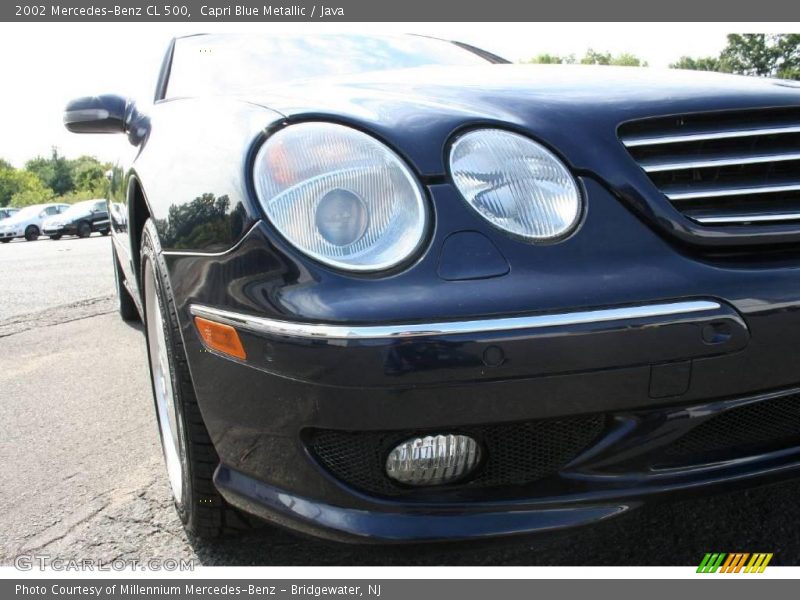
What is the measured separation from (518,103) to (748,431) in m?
0.80

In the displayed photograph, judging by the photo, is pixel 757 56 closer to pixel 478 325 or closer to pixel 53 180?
pixel 478 325

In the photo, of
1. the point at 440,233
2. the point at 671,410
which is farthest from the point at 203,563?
the point at 671,410

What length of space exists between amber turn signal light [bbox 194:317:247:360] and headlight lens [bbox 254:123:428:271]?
0.22m

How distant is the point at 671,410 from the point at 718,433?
17cm

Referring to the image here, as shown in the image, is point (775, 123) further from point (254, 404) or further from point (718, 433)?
point (254, 404)

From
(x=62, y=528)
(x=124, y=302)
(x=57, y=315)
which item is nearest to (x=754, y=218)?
(x=62, y=528)

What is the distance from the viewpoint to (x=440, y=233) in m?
1.30

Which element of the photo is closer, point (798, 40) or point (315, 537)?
point (315, 537)

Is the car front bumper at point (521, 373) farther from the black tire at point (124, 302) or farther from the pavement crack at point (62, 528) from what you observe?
the black tire at point (124, 302)

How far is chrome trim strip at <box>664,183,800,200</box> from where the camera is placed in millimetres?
1417

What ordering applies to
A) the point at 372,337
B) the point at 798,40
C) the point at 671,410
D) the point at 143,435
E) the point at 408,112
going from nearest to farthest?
the point at 372,337, the point at 671,410, the point at 408,112, the point at 143,435, the point at 798,40

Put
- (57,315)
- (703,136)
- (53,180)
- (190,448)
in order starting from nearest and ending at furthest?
(703,136) → (190,448) → (57,315) → (53,180)

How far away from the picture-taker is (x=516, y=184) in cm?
139

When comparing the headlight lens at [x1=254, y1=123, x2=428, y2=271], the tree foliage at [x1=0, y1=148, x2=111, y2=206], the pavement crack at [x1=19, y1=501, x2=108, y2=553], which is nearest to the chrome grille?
the headlight lens at [x1=254, y1=123, x2=428, y2=271]
